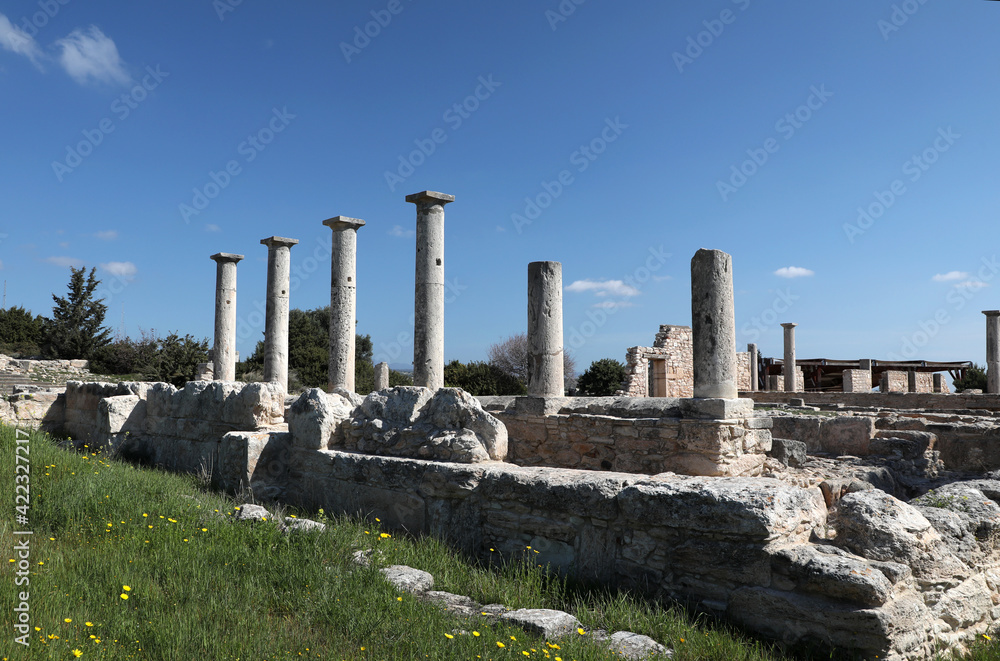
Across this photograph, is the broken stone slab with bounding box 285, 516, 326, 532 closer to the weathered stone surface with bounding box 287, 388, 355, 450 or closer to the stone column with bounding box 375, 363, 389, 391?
the weathered stone surface with bounding box 287, 388, 355, 450

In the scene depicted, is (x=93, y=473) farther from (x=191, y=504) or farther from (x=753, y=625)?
(x=753, y=625)

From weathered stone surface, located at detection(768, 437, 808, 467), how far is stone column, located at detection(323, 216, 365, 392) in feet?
30.0

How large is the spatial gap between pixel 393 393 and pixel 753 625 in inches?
157

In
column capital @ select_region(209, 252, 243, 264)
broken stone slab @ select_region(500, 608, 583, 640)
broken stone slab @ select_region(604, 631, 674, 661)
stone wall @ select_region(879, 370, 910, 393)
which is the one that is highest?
column capital @ select_region(209, 252, 243, 264)

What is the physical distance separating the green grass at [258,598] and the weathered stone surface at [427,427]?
34.6 inches

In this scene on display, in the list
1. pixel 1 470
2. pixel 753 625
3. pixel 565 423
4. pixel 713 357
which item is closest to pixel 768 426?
pixel 713 357

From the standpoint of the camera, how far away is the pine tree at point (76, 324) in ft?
117

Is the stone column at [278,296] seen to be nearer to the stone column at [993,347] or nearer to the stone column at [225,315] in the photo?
the stone column at [225,315]

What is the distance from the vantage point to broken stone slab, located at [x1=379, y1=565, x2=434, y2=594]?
3.84 m

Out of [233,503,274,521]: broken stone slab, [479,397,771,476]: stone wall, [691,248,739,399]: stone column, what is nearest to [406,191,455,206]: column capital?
[479,397,771,476]: stone wall

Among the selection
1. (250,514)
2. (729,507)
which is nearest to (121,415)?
(250,514)

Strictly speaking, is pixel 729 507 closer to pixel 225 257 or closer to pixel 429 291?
pixel 429 291

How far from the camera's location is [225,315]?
17641 millimetres

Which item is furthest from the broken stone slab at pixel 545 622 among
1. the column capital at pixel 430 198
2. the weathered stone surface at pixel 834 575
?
the column capital at pixel 430 198
